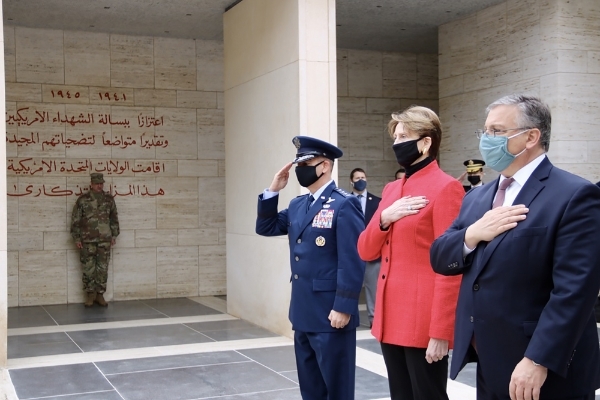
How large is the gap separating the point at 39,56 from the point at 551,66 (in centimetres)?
729

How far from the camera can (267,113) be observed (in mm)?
9094

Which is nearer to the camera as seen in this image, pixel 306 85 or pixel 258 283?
pixel 306 85

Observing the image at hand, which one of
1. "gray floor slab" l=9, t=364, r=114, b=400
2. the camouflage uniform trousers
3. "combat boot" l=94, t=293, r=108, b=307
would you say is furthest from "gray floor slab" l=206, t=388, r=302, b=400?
the camouflage uniform trousers

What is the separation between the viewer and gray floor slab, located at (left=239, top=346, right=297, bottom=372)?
7.07m

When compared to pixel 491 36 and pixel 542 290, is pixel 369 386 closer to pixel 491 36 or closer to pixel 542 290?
pixel 542 290

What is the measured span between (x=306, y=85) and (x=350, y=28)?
402 centimetres

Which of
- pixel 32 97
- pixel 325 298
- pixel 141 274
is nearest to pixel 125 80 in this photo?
pixel 32 97

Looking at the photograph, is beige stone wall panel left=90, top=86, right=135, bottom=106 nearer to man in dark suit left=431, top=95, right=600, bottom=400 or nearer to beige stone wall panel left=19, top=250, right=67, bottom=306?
beige stone wall panel left=19, top=250, right=67, bottom=306

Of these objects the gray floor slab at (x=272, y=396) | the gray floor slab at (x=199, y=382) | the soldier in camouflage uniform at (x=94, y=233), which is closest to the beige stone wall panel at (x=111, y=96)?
the soldier in camouflage uniform at (x=94, y=233)

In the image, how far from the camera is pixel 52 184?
38.3ft

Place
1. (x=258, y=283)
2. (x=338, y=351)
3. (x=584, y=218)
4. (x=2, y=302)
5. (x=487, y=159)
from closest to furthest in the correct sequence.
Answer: (x=584, y=218), (x=487, y=159), (x=338, y=351), (x=2, y=302), (x=258, y=283)

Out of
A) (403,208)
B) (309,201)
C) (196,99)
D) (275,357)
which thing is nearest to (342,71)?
(196,99)

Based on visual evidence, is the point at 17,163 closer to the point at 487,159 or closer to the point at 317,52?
the point at 317,52

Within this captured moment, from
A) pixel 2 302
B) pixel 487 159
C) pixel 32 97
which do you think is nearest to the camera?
pixel 487 159
